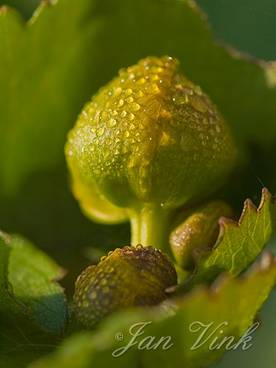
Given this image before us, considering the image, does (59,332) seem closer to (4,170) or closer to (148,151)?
(148,151)

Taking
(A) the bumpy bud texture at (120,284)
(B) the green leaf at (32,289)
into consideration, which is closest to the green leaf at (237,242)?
(A) the bumpy bud texture at (120,284)

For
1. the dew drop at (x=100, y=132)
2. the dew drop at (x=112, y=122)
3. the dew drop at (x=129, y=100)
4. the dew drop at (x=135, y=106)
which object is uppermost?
the dew drop at (x=135, y=106)

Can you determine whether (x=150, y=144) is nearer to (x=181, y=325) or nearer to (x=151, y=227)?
(x=151, y=227)

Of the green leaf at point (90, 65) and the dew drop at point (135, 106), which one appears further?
the green leaf at point (90, 65)

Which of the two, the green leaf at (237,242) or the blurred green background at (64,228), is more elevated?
the green leaf at (237,242)

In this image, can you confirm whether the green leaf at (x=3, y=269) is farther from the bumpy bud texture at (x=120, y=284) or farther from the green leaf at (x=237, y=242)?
the green leaf at (x=237, y=242)

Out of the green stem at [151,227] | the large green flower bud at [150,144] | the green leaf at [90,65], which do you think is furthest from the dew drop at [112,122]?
the green leaf at [90,65]

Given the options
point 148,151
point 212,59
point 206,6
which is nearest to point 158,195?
point 148,151

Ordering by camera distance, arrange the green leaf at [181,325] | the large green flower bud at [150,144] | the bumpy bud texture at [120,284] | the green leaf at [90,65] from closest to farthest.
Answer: the green leaf at [181,325], the bumpy bud texture at [120,284], the large green flower bud at [150,144], the green leaf at [90,65]

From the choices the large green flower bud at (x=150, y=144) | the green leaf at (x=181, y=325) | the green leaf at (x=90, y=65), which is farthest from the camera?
the green leaf at (x=90, y=65)
